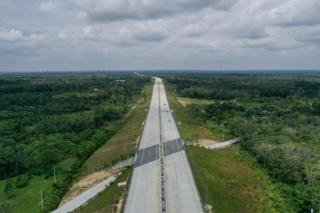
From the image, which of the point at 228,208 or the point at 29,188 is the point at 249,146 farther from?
the point at 29,188

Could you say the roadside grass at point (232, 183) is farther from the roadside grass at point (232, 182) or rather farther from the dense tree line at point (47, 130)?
the dense tree line at point (47, 130)

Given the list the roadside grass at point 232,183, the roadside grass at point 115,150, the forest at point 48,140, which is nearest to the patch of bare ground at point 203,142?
the roadside grass at point 232,183

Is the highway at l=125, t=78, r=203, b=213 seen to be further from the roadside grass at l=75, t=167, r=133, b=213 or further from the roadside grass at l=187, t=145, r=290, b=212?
the roadside grass at l=187, t=145, r=290, b=212

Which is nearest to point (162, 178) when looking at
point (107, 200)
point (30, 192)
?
point (107, 200)

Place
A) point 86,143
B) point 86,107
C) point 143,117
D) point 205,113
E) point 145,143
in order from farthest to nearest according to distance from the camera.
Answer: point 86,107
point 205,113
point 143,117
point 86,143
point 145,143

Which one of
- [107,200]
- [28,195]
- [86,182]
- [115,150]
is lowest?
[28,195]

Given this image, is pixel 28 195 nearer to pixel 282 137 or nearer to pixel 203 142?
pixel 203 142

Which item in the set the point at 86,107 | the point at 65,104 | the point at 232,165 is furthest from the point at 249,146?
the point at 65,104
